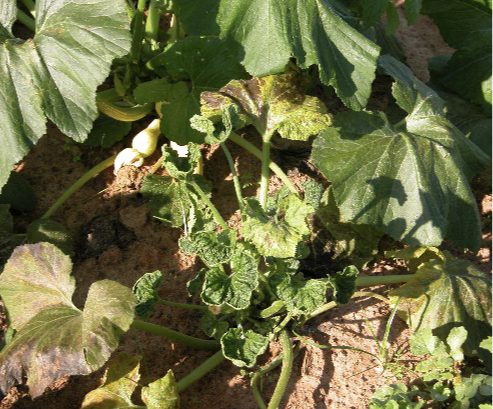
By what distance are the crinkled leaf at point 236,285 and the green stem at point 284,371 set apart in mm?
353

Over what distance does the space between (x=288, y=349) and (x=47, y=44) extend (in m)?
1.40

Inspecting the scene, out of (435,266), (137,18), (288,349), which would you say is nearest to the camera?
(288,349)

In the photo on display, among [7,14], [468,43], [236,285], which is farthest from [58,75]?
[468,43]

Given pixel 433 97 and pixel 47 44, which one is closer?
pixel 47 44

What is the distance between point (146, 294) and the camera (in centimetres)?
227

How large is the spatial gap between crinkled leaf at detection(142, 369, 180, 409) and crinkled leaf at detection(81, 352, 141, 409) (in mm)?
79

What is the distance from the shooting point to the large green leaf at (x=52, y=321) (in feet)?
6.48

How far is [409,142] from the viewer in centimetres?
270

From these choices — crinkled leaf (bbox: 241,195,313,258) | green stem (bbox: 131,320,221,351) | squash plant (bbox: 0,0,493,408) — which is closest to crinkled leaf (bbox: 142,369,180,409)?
squash plant (bbox: 0,0,493,408)

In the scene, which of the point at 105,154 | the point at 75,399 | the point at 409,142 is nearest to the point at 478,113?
the point at 409,142

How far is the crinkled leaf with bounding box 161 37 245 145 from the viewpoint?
288 cm

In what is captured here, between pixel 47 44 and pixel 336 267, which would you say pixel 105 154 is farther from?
pixel 336 267

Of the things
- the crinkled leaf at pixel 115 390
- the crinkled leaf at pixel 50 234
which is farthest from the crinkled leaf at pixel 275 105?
the crinkled leaf at pixel 115 390

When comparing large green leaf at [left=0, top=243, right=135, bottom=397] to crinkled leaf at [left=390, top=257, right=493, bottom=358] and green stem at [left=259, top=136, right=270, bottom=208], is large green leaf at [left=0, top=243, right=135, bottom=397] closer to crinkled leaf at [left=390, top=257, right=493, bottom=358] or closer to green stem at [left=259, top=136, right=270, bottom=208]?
green stem at [left=259, top=136, right=270, bottom=208]
